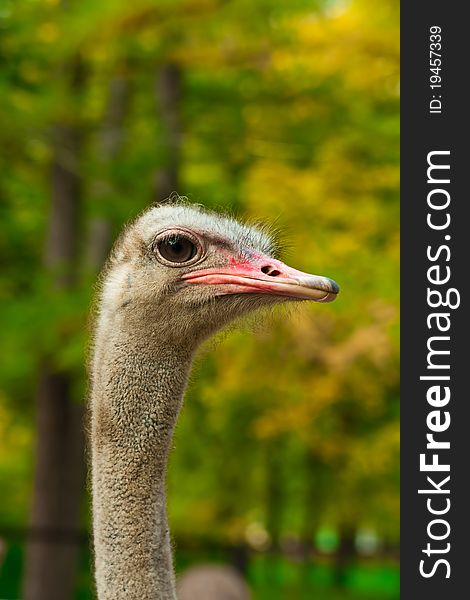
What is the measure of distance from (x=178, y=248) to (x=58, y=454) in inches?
314

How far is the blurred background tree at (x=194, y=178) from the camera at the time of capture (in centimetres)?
899

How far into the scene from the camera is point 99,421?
10.1 ft

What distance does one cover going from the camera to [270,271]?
9.77ft

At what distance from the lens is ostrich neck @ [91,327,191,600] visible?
2900mm

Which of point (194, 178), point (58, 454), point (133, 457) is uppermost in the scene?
point (194, 178)

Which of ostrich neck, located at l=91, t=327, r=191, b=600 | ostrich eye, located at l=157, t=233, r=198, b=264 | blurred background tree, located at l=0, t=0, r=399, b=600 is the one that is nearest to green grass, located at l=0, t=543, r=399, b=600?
blurred background tree, located at l=0, t=0, r=399, b=600

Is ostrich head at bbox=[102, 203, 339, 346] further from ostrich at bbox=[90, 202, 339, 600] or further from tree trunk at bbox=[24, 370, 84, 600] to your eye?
tree trunk at bbox=[24, 370, 84, 600]

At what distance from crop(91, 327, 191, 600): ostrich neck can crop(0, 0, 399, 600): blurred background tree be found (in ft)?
14.9

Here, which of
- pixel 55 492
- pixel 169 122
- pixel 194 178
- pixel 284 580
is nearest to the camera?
pixel 55 492

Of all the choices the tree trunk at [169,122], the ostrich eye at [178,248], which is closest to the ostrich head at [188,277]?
the ostrich eye at [178,248]

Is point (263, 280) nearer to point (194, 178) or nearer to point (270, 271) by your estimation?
point (270, 271)

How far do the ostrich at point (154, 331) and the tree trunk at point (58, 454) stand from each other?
716 cm

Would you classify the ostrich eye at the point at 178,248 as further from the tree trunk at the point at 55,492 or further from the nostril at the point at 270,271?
the tree trunk at the point at 55,492

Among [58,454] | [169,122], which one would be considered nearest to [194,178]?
[169,122]
